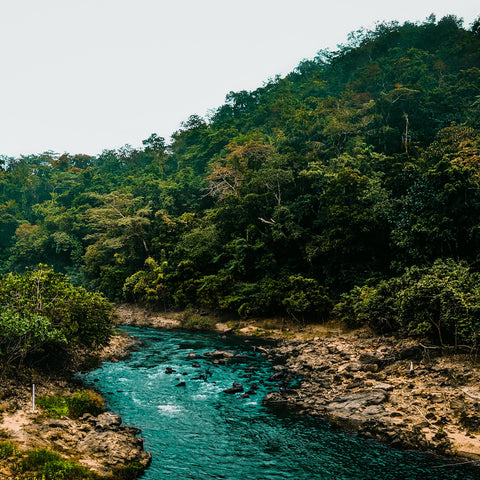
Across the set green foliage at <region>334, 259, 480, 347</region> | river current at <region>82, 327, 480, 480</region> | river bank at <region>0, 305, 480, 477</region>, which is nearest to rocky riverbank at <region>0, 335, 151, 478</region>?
river bank at <region>0, 305, 480, 477</region>

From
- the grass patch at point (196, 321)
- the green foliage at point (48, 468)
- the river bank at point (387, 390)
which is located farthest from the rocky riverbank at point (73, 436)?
the grass patch at point (196, 321)

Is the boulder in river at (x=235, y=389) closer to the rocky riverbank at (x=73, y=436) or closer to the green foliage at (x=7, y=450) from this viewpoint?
the rocky riverbank at (x=73, y=436)

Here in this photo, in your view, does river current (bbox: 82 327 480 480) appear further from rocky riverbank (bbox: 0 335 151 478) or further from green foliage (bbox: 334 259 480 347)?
green foliage (bbox: 334 259 480 347)

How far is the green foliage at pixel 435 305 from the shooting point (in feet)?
56.3

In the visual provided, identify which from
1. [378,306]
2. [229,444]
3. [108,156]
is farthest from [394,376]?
[108,156]

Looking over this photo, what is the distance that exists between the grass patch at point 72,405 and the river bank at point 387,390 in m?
7.58

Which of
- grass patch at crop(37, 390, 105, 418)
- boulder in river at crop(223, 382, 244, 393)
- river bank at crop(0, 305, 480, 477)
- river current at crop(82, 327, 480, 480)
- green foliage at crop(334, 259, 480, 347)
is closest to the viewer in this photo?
river current at crop(82, 327, 480, 480)

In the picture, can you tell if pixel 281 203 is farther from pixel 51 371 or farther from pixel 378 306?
pixel 51 371

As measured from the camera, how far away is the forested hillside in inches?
920

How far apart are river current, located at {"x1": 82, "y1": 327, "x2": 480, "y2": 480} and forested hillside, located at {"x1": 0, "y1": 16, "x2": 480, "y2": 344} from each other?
7.79 meters

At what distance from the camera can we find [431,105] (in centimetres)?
4559

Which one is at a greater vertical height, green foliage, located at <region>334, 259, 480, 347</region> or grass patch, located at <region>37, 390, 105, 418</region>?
green foliage, located at <region>334, 259, 480, 347</region>

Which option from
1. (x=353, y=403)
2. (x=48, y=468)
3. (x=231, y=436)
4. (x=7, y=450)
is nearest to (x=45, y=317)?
(x=7, y=450)

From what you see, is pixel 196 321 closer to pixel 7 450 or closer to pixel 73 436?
pixel 73 436
